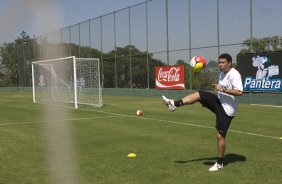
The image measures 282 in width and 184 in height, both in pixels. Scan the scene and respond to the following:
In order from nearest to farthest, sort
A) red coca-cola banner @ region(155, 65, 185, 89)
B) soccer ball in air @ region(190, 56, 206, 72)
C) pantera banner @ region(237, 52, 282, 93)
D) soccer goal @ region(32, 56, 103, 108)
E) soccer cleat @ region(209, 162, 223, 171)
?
soccer cleat @ region(209, 162, 223, 171), soccer ball in air @ region(190, 56, 206, 72), pantera banner @ region(237, 52, 282, 93), soccer goal @ region(32, 56, 103, 108), red coca-cola banner @ region(155, 65, 185, 89)

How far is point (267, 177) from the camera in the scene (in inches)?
271

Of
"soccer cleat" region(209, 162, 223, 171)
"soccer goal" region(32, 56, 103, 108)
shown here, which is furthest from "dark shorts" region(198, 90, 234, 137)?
"soccer goal" region(32, 56, 103, 108)

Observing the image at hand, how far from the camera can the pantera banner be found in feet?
76.9

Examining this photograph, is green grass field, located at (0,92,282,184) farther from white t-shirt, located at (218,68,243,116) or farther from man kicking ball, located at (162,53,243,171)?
white t-shirt, located at (218,68,243,116)

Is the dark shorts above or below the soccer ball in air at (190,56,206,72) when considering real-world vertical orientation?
below

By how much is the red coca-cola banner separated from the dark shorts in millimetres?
24343

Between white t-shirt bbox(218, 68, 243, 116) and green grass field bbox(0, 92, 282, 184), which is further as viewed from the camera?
white t-shirt bbox(218, 68, 243, 116)

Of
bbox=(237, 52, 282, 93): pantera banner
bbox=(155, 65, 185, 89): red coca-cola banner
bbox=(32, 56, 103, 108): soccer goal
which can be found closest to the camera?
bbox=(237, 52, 282, 93): pantera banner

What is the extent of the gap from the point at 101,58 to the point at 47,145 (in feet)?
106

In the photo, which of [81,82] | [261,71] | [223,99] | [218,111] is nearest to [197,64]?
[223,99]

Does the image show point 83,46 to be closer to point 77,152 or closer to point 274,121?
point 274,121

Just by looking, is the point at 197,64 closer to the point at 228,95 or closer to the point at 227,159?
the point at 228,95

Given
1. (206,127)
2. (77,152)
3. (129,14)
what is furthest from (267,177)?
(129,14)

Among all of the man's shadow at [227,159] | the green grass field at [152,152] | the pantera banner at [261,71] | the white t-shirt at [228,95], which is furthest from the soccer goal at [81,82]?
the white t-shirt at [228,95]
